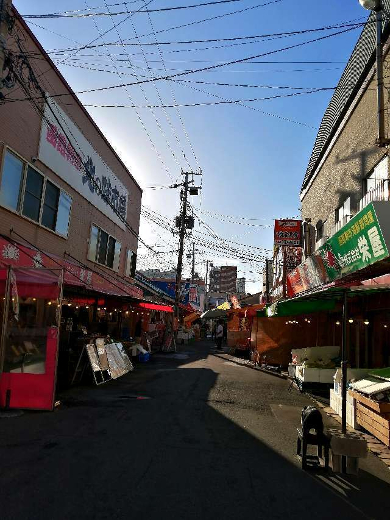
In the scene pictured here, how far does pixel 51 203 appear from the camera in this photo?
14.1 meters

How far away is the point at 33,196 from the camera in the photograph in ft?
41.8

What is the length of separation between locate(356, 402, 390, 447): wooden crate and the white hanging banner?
466 inches

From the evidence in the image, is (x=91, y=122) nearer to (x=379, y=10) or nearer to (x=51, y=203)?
(x=51, y=203)

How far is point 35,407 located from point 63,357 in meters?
4.54

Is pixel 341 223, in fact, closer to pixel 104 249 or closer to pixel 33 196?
pixel 33 196

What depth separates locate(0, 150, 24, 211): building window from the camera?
36.2 feet

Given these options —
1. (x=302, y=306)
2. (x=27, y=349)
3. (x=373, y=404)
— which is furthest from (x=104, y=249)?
(x=373, y=404)

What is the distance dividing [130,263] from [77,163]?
9.81 metres

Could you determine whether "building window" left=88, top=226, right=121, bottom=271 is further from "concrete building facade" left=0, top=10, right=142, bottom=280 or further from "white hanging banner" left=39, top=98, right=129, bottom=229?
"white hanging banner" left=39, top=98, right=129, bottom=229

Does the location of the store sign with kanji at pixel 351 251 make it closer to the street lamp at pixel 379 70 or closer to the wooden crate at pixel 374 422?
the street lamp at pixel 379 70

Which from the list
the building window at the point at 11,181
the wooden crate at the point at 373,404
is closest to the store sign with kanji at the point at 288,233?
the wooden crate at the point at 373,404

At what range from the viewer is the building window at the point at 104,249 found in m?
18.3

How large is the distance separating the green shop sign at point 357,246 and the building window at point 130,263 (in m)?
14.6

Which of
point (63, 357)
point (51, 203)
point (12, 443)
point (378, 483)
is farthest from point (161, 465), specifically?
point (51, 203)
